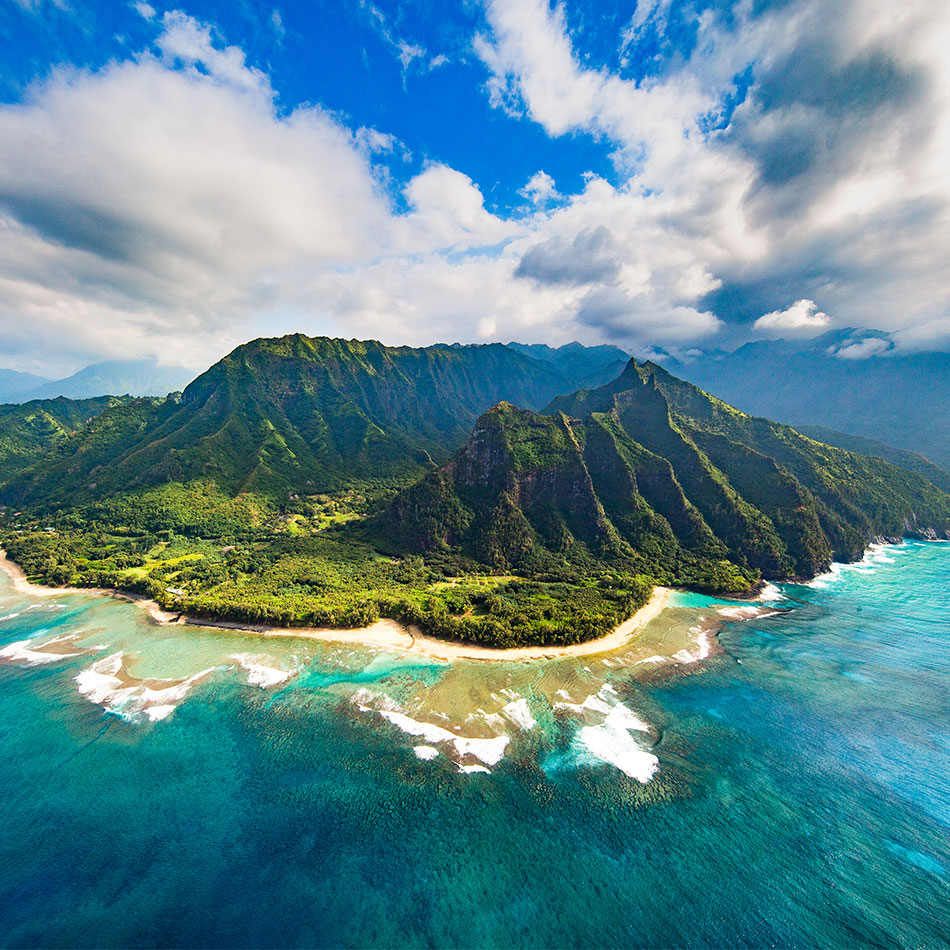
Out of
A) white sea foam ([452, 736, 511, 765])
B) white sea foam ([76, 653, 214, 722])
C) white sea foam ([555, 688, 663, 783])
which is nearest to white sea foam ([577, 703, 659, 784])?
white sea foam ([555, 688, 663, 783])

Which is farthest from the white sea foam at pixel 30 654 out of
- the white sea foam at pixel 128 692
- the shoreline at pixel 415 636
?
the shoreline at pixel 415 636

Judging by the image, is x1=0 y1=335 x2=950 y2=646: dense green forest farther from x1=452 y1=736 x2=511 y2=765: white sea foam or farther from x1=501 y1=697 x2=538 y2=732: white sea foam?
x1=452 y1=736 x2=511 y2=765: white sea foam

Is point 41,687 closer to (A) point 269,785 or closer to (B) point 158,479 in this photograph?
(A) point 269,785

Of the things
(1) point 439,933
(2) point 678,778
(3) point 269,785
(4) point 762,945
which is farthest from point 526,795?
(3) point 269,785

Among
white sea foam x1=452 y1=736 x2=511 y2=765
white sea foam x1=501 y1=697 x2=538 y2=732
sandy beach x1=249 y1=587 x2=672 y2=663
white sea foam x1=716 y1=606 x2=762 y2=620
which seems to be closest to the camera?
white sea foam x1=452 y1=736 x2=511 y2=765

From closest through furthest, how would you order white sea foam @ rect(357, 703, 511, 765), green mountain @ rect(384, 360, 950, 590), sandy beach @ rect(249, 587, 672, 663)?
white sea foam @ rect(357, 703, 511, 765), sandy beach @ rect(249, 587, 672, 663), green mountain @ rect(384, 360, 950, 590)

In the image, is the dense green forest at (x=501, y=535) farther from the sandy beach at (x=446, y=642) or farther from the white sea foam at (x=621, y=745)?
the white sea foam at (x=621, y=745)

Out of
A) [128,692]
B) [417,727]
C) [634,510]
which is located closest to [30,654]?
[128,692]
